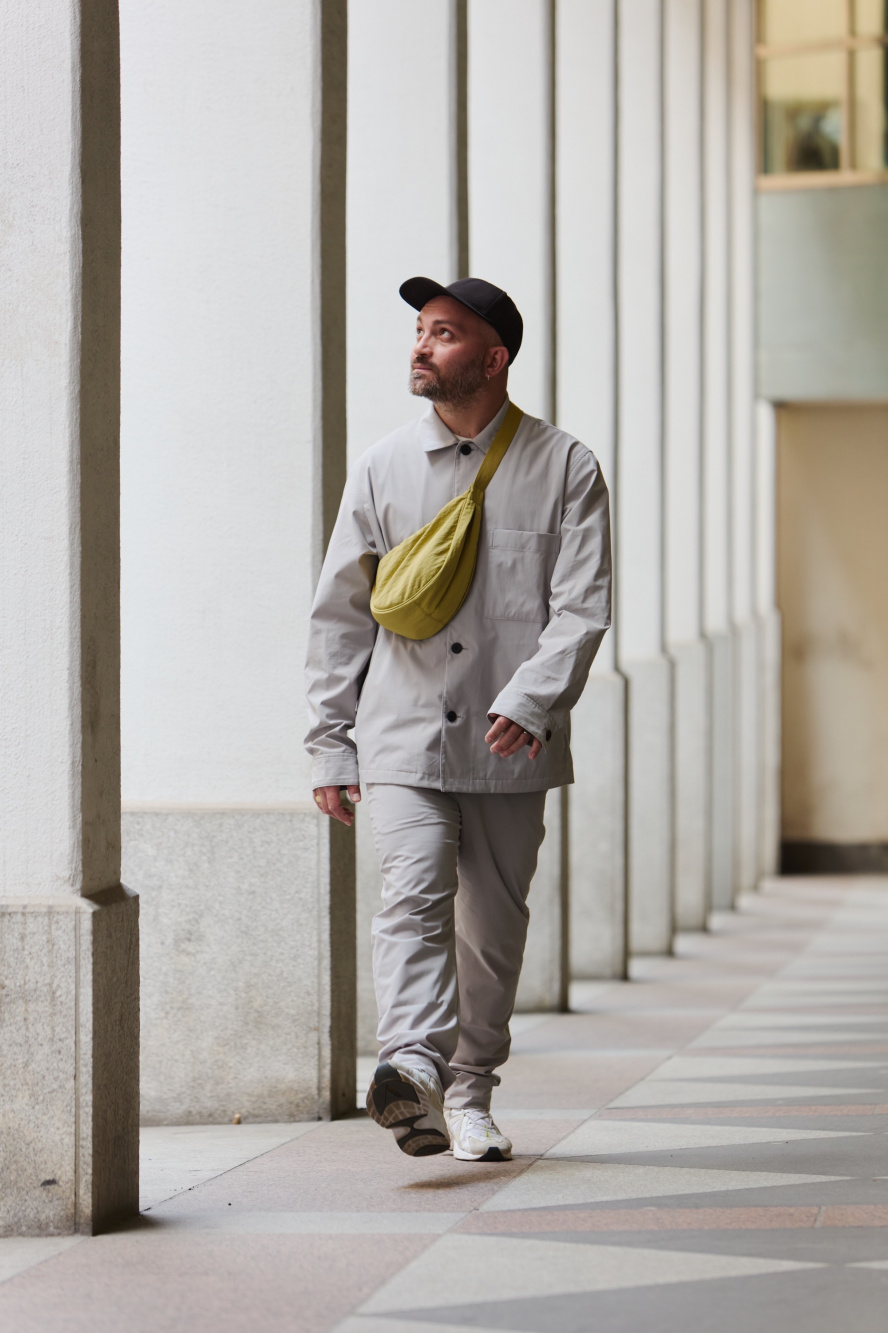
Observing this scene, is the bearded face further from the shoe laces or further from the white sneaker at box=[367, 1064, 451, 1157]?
the shoe laces

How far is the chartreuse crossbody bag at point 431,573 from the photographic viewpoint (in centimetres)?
504

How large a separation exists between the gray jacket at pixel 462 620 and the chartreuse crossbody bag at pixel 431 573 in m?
0.06

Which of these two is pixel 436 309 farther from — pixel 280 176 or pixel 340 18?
pixel 340 18

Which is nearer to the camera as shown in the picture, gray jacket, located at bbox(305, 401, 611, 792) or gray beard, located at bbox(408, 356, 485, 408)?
gray jacket, located at bbox(305, 401, 611, 792)

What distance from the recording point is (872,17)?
71.9 ft

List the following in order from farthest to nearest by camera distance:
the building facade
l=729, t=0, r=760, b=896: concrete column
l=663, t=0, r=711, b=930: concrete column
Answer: l=729, t=0, r=760, b=896: concrete column < l=663, t=0, r=711, b=930: concrete column < the building facade

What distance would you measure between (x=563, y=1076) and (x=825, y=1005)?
10.7 ft

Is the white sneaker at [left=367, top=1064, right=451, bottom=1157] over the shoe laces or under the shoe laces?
over

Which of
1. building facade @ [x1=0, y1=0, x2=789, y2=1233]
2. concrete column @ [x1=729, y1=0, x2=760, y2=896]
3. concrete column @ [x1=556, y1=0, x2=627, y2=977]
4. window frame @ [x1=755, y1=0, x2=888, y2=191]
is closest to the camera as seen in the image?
building facade @ [x1=0, y1=0, x2=789, y2=1233]

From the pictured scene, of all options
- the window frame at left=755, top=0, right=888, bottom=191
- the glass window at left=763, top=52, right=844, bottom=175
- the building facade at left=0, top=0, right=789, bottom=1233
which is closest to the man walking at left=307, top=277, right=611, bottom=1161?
the building facade at left=0, top=0, right=789, bottom=1233

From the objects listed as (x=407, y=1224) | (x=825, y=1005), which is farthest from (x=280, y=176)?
(x=825, y=1005)

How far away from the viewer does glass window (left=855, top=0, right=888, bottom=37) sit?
2192cm

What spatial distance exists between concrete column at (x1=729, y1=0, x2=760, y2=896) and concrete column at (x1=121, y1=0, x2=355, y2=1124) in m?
13.7

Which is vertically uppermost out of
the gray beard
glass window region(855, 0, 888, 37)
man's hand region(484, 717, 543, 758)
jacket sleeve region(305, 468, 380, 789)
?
glass window region(855, 0, 888, 37)
